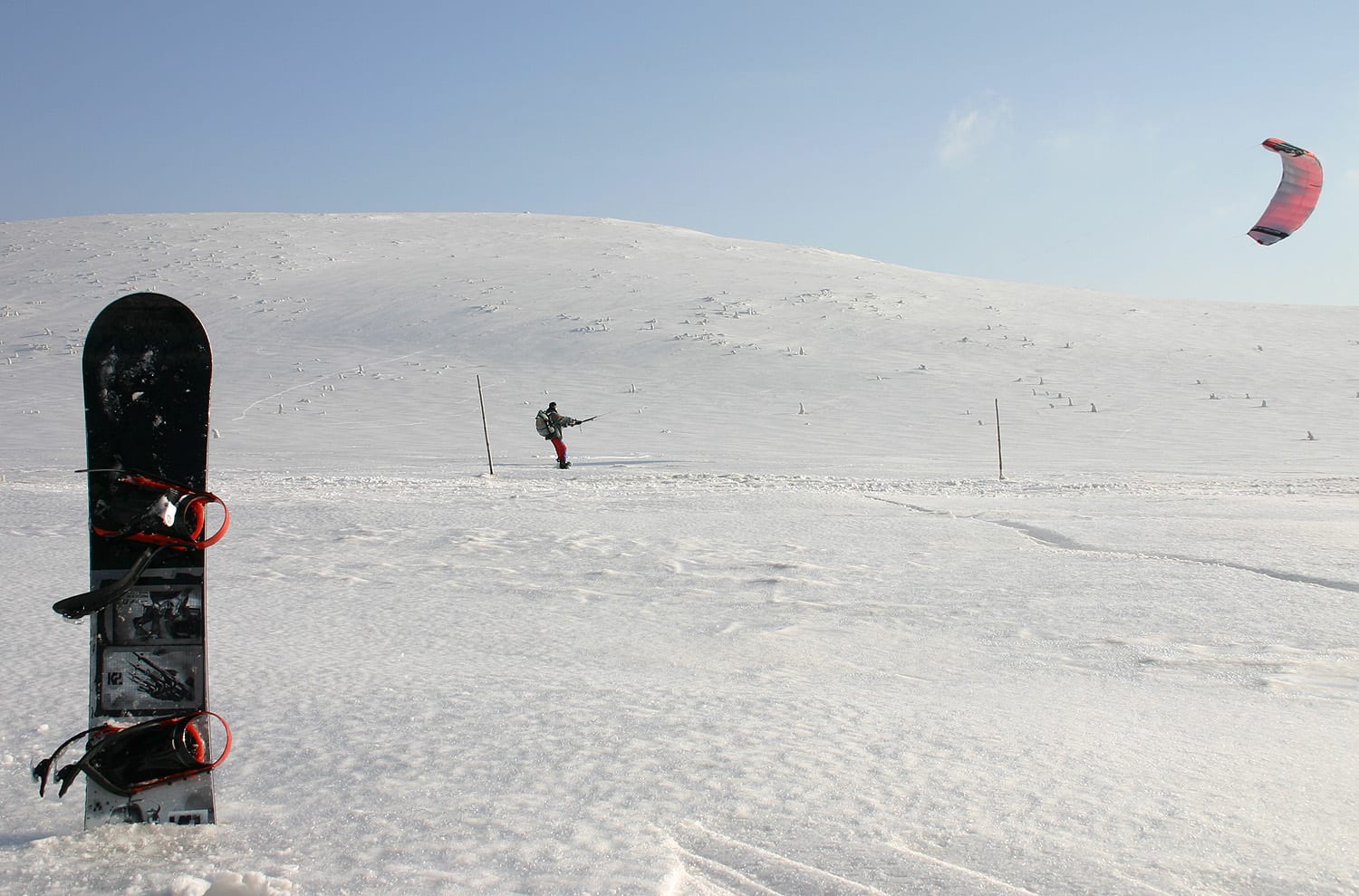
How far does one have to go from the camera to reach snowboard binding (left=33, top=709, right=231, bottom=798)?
99.5 inches

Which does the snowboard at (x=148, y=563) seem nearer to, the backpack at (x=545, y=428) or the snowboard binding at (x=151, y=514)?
the snowboard binding at (x=151, y=514)

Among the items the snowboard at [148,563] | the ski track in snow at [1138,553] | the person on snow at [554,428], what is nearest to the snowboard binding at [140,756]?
the snowboard at [148,563]

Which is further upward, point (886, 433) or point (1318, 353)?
point (1318, 353)

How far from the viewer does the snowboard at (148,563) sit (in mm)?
2574

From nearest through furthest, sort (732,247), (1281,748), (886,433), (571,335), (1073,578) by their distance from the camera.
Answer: (1281,748) → (1073,578) → (886,433) → (571,335) → (732,247)

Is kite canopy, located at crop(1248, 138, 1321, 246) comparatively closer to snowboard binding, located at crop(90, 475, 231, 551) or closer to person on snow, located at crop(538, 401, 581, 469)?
person on snow, located at crop(538, 401, 581, 469)

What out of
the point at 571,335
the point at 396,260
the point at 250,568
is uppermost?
the point at 396,260

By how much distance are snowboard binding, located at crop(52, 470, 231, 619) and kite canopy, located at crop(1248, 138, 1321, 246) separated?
18135 mm

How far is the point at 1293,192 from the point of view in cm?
1703

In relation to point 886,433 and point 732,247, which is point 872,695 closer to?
point 886,433

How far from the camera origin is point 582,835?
2627 millimetres

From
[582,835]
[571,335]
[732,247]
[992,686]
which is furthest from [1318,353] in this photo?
[582,835]

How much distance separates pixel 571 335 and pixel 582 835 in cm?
3196

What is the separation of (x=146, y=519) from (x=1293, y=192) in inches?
760
